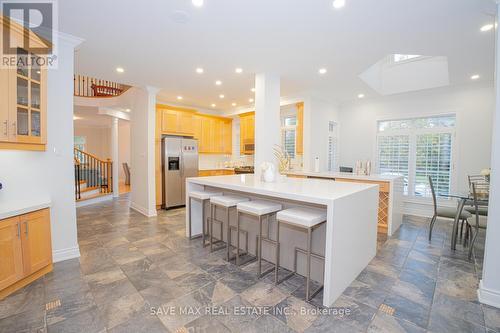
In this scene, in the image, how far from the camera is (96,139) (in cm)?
1080

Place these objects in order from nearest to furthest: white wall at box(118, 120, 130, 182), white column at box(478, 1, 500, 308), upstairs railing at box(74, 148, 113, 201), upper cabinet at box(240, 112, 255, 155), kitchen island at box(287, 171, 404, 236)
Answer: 1. white column at box(478, 1, 500, 308)
2. kitchen island at box(287, 171, 404, 236)
3. upper cabinet at box(240, 112, 255, 155)
4. upstairs railing at box(74, 148, 113, 201)
5. white wall at box(118, 120, 130, 182)

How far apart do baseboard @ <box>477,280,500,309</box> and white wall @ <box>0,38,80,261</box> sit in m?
4.35

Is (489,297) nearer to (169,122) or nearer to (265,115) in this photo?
(265,115)

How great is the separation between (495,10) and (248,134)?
482cm

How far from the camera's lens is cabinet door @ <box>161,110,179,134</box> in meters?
5.56

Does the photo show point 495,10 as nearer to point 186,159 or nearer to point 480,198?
point 480,198

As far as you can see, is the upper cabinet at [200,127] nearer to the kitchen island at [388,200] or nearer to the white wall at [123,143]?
the kitchen island at [388,200]

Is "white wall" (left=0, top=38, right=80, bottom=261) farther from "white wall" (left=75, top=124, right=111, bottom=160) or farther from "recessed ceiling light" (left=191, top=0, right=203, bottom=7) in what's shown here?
"white wall" (left=75, top=124, right=111, bottom=160)

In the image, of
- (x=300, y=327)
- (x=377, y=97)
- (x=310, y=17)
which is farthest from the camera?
(x=377, y=97)

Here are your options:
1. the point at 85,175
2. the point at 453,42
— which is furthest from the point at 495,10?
→ the point at 85,175

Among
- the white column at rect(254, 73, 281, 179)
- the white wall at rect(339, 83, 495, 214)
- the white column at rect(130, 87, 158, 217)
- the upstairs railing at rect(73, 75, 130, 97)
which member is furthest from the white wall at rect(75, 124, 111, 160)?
the white wall at rect(339, 83, 495, 214)

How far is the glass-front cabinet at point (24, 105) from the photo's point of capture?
83.0 inches

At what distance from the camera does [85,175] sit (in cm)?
644

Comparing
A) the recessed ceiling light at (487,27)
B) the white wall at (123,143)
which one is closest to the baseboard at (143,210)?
the recessed ceiling light at (487,27)
